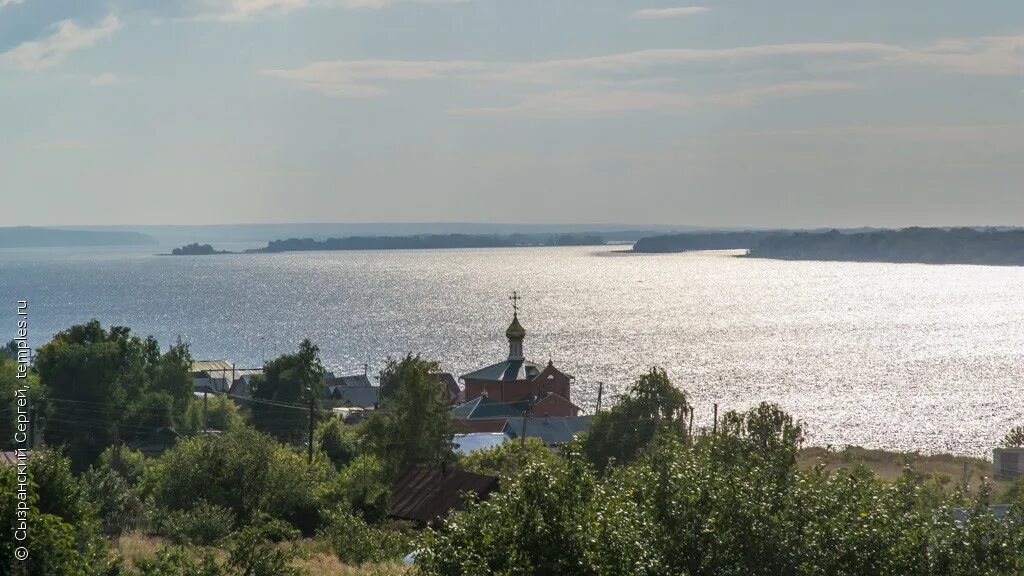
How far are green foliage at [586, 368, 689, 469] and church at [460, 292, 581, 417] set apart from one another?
2010cm

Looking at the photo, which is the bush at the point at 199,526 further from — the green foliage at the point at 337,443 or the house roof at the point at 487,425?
the house roof at the point at 487,425

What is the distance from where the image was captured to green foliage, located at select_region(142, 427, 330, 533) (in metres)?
32.9

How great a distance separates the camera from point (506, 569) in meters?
17.6

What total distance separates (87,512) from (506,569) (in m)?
7.80

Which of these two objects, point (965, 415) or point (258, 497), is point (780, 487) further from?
point (965, 415)

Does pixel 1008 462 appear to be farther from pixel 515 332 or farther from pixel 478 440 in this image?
pixel 515 332

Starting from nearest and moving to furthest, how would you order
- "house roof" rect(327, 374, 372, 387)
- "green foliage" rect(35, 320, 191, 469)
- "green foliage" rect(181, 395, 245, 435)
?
"green foliage" rect(35, 320, 191, 469) < "green foliage" rect(181, 395, 245, 435) < "house roof" rect(327, 374, 372, 387)

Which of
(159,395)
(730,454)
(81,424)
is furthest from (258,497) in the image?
(159,395)

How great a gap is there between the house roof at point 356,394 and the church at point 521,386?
21.9 meters

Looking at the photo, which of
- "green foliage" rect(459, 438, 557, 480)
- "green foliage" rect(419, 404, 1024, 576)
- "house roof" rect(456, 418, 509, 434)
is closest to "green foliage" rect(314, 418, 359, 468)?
"house roof" rect(456, 418, 509, 434)

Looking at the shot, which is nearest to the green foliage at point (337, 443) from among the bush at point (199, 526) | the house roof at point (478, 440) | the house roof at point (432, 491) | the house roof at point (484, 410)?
the house roof at point (478, 440)

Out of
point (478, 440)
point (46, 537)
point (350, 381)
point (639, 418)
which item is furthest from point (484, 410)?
point (46, 537)

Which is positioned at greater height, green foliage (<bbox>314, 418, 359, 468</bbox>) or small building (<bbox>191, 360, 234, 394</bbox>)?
green foliage (<bbox>314, 418, 359, 468</bbox>)

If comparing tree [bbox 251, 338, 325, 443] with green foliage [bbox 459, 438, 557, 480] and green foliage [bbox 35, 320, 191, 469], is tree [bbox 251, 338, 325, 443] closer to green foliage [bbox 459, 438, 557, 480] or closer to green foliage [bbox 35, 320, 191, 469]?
green foliage [bbox 35, 320, 191, 469]
